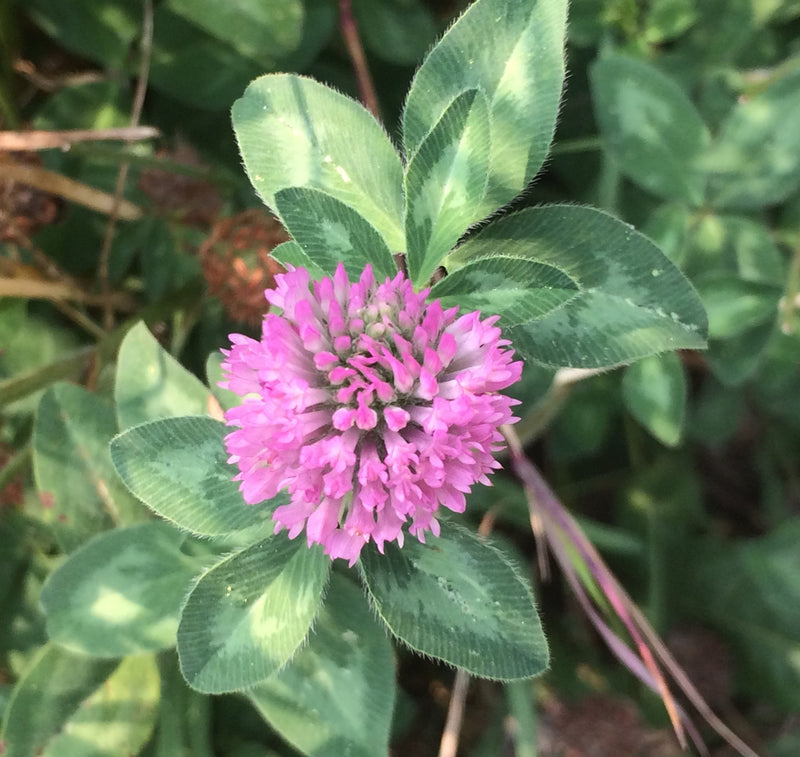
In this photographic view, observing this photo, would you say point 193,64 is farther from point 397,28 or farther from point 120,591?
point 120,591

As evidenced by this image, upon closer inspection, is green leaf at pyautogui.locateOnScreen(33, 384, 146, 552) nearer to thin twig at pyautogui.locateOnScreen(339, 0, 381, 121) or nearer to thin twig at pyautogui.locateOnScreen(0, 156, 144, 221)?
thin twig at pyautogui.locateOnScreen(0, 156, 144, 221)

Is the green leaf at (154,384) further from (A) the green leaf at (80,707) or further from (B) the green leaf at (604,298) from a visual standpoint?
(B) the green leaf at (604,298)

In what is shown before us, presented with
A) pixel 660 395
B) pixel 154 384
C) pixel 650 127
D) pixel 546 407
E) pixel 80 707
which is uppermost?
pixel 650 127

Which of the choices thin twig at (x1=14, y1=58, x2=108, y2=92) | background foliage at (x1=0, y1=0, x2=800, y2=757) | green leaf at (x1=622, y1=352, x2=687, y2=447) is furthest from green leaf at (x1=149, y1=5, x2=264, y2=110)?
green leaf at (x1=622, y1=352, x2=687, y2=447)

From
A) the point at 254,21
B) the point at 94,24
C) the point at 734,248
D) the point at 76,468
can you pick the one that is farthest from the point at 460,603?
the point at 94,24

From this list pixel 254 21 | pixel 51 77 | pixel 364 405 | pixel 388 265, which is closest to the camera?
pixel 364 405
